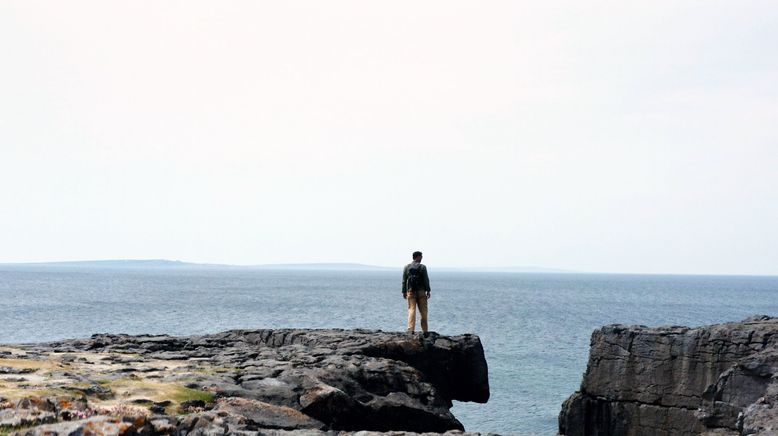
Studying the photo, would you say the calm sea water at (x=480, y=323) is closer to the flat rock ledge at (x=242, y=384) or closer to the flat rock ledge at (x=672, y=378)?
the flat rock ledge at (x=672, y=378)

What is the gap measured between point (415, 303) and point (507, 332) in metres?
56.4

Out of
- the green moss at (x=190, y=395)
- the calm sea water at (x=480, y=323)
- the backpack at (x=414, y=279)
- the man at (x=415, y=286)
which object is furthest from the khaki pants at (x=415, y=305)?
the calm sea water at (x=480, y=323)

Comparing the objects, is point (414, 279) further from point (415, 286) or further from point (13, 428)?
point (13, 428)

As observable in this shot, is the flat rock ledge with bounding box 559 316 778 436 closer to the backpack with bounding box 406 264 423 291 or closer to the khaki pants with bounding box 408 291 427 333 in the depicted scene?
the khaki pants with bounding box 408 291 427 333

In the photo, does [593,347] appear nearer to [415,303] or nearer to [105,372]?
[415,303]

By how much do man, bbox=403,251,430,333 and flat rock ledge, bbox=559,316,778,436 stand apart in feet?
19.3

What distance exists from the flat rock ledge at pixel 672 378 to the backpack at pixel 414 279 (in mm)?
6215

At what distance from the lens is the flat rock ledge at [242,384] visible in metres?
9.91

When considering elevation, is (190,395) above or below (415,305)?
below

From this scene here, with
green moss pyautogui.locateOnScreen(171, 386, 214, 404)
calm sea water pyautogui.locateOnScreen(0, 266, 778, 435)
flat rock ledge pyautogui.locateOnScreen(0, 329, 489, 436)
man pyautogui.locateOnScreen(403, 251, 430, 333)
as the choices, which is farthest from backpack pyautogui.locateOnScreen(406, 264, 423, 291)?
calm sea water pyautogui.locateOnScreen(0, 266, 778, 435)

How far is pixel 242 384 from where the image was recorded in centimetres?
1351

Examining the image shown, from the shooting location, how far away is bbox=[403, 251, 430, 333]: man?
20188 millimetres

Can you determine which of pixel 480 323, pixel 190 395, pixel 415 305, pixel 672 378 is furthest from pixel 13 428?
pixel 480 323

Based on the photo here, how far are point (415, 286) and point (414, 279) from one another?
0.68ft
